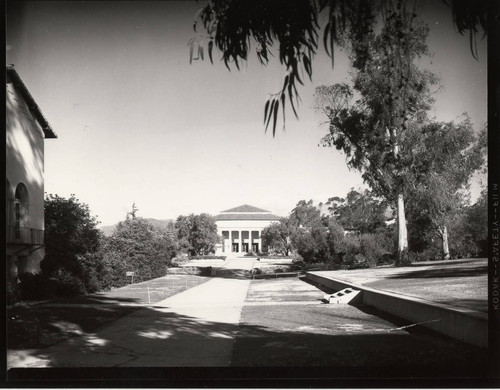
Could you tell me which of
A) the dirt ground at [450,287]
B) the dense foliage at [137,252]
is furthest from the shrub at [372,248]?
the dense foliage at [137,252]

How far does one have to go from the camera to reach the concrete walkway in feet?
18.1

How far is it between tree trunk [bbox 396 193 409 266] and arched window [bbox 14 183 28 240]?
9.51 meters

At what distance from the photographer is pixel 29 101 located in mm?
6035

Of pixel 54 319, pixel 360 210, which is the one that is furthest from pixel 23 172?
pixel 360 210

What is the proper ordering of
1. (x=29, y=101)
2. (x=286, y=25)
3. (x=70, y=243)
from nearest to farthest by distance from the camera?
(x=286, y=25) < (x=29, y=101) < (x=70, y=243)

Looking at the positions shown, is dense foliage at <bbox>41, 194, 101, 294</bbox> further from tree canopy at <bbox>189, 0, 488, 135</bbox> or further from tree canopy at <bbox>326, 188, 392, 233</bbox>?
tree canopy at <bbox>326, 188, 392, 233</bbox>

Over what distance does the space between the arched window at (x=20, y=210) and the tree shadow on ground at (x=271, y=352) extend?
182cm

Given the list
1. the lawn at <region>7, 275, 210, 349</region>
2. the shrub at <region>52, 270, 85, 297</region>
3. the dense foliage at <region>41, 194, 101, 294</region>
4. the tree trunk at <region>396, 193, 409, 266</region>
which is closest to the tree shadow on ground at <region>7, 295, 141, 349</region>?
the lawn at <region>7, 275, 210, 349</region>

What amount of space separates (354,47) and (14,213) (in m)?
5.14

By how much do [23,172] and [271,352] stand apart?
163 inches

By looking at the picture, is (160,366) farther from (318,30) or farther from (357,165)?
(357,165)

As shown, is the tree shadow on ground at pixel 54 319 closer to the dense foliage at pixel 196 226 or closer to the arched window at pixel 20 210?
the arched window at pixel 20 210

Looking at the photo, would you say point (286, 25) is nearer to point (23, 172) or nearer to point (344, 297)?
point (23, 172)

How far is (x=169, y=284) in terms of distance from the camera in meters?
17.0
